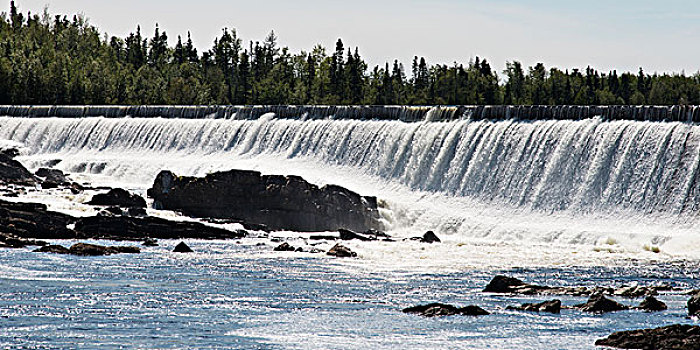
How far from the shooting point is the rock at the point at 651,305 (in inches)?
1030

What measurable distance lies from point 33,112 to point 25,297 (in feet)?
199

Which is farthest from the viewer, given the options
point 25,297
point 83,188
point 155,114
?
point 155,114

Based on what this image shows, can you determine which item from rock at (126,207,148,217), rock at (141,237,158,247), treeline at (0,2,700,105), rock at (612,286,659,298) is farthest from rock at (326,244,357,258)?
treeline at (0,2,700,105)

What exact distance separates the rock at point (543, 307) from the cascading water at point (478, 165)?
56.0 feet

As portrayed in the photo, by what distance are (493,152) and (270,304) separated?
2796cm

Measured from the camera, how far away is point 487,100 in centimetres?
13075

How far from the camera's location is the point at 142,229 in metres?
42.6

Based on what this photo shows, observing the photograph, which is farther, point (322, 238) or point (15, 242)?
point (322, 238)

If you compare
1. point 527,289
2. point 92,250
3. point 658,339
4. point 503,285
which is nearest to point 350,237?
point 92,250

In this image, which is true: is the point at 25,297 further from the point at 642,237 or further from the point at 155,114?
the point at 155,114

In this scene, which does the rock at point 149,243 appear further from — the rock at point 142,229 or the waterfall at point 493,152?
the waterfall at point 493,152

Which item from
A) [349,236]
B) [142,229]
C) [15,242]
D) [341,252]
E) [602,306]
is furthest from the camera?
[349,236]

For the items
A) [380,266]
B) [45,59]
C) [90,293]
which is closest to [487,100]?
[45,59]

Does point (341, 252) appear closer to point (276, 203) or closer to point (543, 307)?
point (276, 203)
